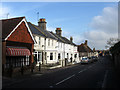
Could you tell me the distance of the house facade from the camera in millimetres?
16766

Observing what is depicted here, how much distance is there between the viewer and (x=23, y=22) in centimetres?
2008

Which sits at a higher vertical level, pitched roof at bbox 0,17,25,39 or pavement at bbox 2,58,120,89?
pitched roof at bbox 0,17,25,39

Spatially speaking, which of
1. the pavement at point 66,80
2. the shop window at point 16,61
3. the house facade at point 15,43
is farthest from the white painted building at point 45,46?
the pavement at point 66,80

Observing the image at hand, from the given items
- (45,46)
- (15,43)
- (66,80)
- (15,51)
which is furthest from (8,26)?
(45,46)

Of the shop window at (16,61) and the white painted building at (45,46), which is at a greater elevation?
the white painted building at (45,46)

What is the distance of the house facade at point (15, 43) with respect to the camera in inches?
660

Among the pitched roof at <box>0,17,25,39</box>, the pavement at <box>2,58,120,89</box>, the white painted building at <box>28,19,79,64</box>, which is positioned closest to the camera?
the pavement at <box>2,58,120,89</box>

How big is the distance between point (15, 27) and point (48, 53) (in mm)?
14312

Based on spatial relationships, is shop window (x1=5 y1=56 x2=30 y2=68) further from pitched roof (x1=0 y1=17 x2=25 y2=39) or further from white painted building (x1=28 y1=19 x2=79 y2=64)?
white painted building (x1=28 y1=19 x2=79 y2=64)

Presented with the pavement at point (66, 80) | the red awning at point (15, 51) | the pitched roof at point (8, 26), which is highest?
the pitched roof at point (8, 26)

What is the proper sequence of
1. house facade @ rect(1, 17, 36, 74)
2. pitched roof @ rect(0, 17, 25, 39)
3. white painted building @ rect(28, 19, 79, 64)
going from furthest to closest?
white painted building @ rect(28, 19, 79, 64) → pitched roof @ rect(0, 17, 25, 39) → house facade @ rect(1, 17, 36, 74)

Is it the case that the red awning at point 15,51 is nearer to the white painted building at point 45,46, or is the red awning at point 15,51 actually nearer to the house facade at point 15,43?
the house facade at point 15,43

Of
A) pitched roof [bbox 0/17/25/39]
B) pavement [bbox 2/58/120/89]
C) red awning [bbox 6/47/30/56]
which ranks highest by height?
pitched roof [bbox 0/17/25/39]

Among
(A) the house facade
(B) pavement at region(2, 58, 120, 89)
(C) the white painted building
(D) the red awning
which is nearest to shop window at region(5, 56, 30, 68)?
(A) the house facade
